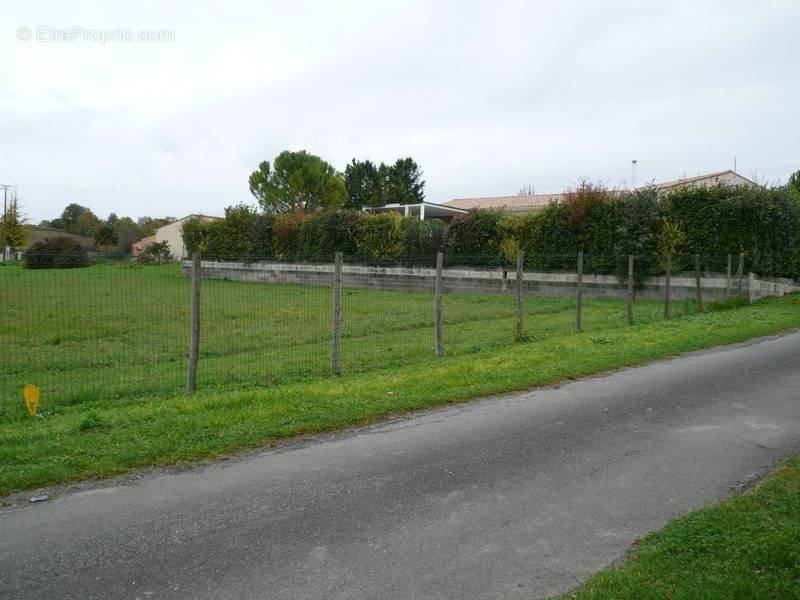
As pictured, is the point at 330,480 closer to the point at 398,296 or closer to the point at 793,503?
the point at 793,503

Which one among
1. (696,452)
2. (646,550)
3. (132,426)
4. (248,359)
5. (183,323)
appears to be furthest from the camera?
(183,323)

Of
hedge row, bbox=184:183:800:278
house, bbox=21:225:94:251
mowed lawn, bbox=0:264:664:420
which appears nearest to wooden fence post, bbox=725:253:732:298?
hedge row, bbox=184:183:800:278

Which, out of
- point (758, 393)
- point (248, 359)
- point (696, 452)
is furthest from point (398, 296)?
point (696, 452)

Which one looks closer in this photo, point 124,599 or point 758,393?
point 124,599

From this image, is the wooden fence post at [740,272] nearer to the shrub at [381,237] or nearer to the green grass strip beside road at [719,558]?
the shrub at [381,237]

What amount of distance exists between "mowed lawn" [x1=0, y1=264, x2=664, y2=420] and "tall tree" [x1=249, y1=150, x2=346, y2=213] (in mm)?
38296

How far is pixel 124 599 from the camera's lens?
3.32 metres

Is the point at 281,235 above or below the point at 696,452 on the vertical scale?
above

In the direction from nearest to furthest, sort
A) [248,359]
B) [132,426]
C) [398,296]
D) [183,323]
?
[132,426] < [248,359] < [183,323] < [398,296]

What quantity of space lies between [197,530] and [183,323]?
10.9 metres

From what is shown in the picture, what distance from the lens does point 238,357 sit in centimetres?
1088

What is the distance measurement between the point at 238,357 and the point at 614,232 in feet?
50.7

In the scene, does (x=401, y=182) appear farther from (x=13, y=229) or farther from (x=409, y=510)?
(x=409, y=510)

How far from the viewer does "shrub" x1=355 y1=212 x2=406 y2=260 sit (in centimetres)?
2681
